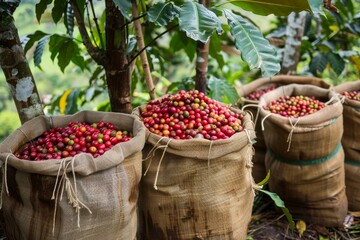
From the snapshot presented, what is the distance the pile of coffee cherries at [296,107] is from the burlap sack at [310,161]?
62mm

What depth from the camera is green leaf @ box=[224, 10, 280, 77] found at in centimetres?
146

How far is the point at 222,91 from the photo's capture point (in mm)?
2516

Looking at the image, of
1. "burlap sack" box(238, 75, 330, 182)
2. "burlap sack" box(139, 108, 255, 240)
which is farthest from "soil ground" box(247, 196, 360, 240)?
"burlap sack" box(139, 108, 255, 240)

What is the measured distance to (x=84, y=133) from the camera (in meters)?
1.61

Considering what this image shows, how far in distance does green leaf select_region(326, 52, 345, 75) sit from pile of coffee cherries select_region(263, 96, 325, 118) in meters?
0.76

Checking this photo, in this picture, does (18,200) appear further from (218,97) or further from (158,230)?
(218,97)

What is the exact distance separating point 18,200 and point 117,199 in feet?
1.22

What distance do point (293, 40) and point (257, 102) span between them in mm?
853

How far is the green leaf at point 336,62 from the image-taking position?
9.81 feet

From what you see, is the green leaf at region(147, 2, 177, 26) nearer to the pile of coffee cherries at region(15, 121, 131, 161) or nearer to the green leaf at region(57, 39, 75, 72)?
the pile of coffee cherries at region(15, 121, 131, 161)

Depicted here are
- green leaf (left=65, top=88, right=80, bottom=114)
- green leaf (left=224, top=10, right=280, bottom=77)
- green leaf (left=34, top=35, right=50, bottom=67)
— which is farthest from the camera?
green leaf (left=65, top=88, right=80, bottom=114)

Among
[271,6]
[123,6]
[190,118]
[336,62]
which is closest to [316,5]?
[271,6]

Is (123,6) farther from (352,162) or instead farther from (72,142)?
(352,162)

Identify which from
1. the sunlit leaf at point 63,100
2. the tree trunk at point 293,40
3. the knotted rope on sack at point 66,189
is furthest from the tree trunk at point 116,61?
the tree trunk at point 293,40
